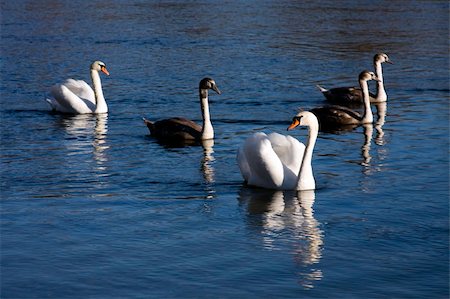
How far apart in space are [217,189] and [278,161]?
2.89 feet

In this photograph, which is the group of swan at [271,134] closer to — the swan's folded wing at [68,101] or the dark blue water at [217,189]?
the swan's folded wing at [68,101]

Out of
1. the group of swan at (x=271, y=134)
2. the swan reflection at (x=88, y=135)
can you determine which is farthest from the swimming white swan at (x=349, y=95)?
the swan reflection at (x=88, y=135)

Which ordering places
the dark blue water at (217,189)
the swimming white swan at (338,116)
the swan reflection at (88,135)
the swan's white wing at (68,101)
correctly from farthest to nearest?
the swan's white wing at (68,101)
the swimming white swan at (338,116)
the swan reflection at (88,135)
the dark blue water at (217,189)

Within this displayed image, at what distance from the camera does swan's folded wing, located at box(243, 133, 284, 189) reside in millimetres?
13898

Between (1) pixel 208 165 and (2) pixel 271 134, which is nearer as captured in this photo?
(2) pixel 271 134

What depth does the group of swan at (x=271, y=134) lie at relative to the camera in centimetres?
1400

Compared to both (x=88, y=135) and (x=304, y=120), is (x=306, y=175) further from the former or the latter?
(x=88, y=135)

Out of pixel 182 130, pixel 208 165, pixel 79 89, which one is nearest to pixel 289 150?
pixel 208 165

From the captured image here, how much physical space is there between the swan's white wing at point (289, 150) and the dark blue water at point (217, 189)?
0.47 m

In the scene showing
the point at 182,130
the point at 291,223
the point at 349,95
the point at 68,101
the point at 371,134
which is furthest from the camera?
the point at 349,95

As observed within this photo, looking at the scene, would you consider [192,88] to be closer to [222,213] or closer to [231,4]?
[222,213]

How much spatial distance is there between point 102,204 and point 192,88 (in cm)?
1090

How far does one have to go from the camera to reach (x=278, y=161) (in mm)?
14094

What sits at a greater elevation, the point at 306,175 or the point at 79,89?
the point at 79,89
